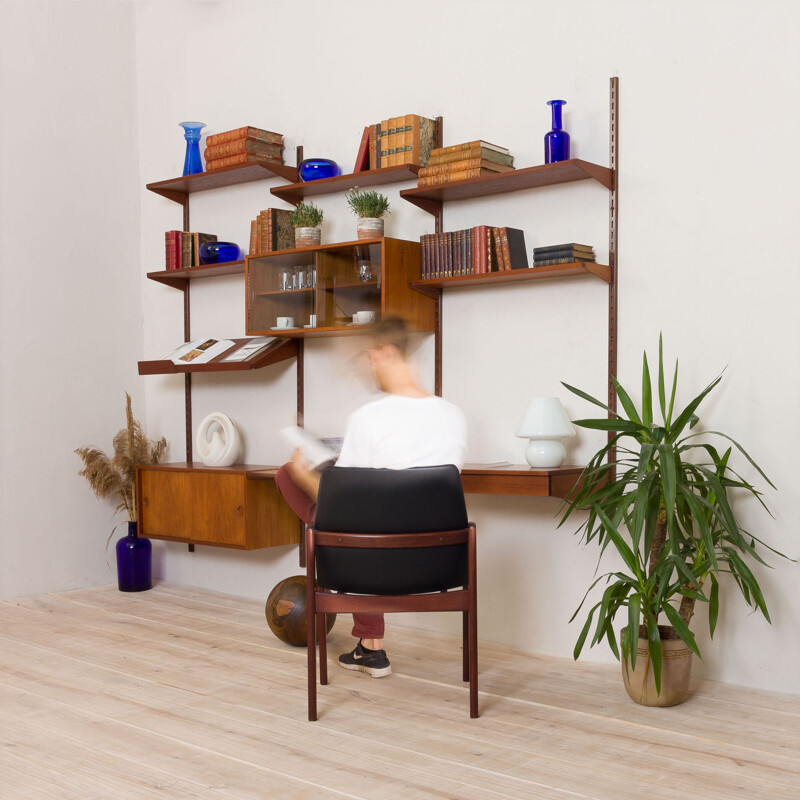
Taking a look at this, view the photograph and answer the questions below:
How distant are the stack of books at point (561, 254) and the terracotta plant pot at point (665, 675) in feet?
4.81

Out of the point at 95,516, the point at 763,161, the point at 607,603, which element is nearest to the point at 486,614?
the point at 607,603

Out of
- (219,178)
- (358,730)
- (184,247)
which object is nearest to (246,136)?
(219,178)

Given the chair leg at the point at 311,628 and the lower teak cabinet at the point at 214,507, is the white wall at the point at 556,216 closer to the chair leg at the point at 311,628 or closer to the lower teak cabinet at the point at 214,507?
the lower teak cabinet at the point at 214,507

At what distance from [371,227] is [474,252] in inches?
23.0

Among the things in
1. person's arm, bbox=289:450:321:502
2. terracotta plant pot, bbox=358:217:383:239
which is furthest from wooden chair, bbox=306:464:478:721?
terracotta plant pot, bbox=358:217:383:239

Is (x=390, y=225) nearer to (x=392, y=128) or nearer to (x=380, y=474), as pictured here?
(x=392, y=128)

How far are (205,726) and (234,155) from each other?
2984 mm

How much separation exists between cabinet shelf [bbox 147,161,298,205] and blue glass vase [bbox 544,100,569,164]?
5.11 ft

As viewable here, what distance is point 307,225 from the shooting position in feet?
14.7

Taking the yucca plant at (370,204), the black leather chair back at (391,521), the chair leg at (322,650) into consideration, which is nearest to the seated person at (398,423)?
the black leather chair back at (391,521)

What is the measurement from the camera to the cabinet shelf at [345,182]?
13.6ft

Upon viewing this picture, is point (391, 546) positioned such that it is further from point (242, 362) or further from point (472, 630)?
point (242, 362)

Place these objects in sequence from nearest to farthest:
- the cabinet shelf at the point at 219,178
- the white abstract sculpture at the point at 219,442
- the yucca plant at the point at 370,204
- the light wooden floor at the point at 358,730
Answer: the light wooden floor at the point at 358,730 → the yucca plant at the point at 370,204 → the cabinet shelf at the point at 219,178 → the white abstract sculpture at the point at 219,442

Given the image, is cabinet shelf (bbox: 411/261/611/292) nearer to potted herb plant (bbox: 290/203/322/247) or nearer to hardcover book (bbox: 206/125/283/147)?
potted herb plant (bbox: 290/203/322/247)
